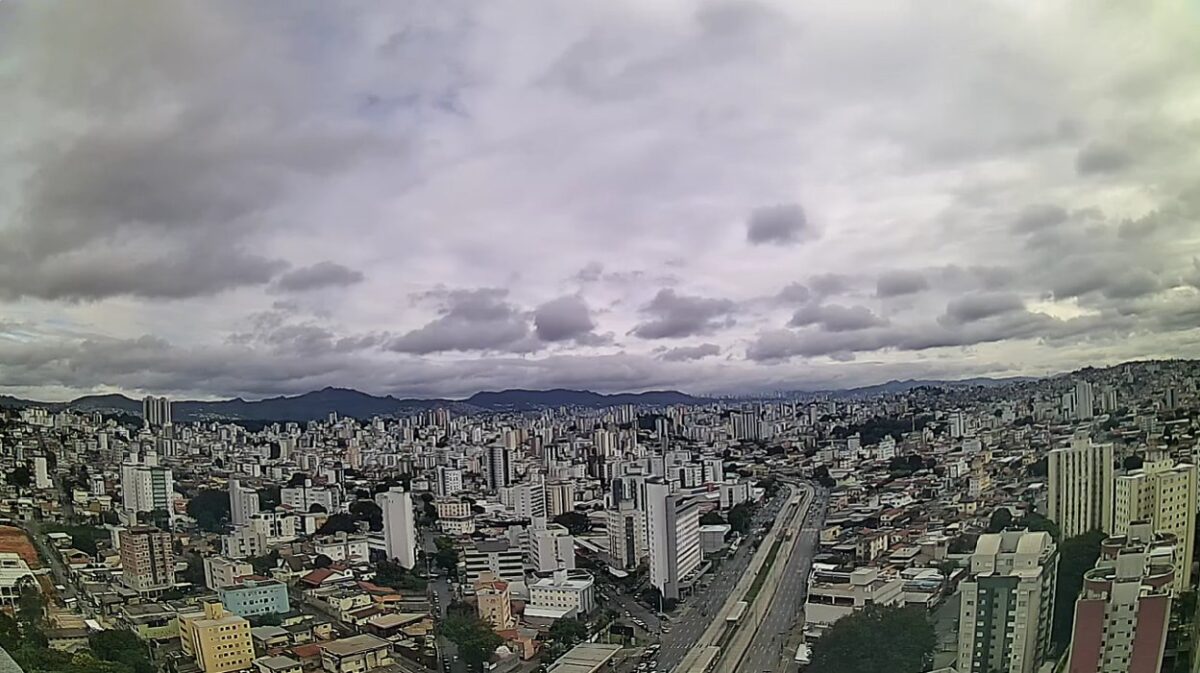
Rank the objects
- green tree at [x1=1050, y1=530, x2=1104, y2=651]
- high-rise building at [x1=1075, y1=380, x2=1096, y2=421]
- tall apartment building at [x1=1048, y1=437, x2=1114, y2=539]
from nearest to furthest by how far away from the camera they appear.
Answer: green tree at [x1=1050, y1=530, x2=1104, y2=651] < tall apartment building at [x1=1048, y1=437, x2=1114, y2=539] < high-rise building at [x1=1075, y1=380, x2=1096, y2=421]

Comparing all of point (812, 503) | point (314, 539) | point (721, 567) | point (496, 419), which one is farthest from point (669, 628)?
point (314, 539)

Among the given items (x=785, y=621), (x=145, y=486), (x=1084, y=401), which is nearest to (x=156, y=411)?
(x=145, y=486)

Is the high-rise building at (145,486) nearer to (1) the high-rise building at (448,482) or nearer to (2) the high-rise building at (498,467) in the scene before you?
(1) the high-rise building at (448,482)

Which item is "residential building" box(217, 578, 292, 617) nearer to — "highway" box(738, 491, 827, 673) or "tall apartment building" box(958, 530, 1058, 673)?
"highway" box(738, 491, 827, 673)

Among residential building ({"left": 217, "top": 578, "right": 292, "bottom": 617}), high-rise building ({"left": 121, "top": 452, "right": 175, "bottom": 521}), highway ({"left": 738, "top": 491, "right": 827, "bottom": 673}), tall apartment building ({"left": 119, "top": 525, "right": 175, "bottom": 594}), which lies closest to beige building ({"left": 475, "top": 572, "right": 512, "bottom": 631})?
residential building ({"left": 217, "top": 578, "right": 292, "bottom": 617})

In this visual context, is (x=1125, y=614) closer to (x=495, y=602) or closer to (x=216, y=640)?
(x=495, y=602)

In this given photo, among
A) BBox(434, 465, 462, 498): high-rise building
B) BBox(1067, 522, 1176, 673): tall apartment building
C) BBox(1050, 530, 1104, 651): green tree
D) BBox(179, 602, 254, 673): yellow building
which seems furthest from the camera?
BBox(434, 465, 462, 498): high-rise building
